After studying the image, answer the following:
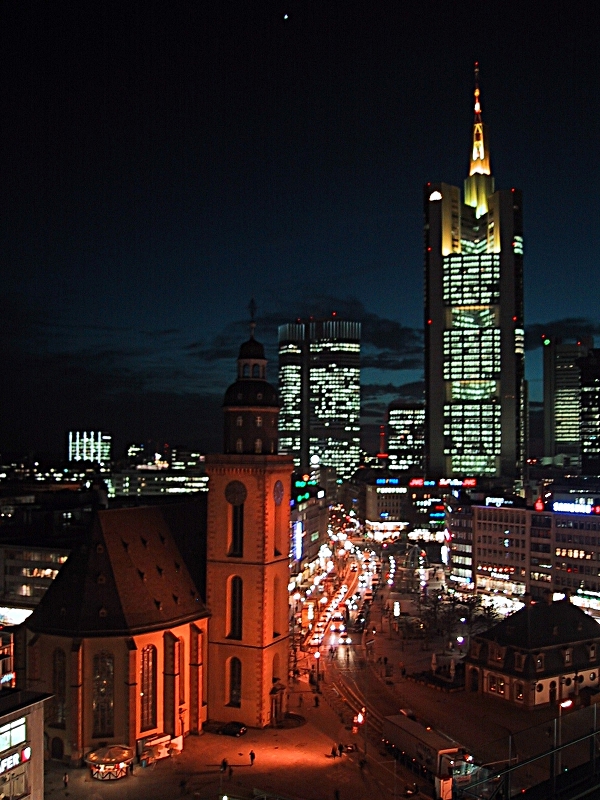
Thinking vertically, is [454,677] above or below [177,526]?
below

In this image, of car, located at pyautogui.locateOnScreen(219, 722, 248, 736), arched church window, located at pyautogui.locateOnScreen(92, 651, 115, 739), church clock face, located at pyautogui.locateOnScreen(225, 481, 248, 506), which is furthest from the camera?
church clock face, located at pyautogui.locateOnScreen(225, 481, 248, 506)

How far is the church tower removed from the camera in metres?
52.6

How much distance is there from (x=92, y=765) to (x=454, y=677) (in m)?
29.2

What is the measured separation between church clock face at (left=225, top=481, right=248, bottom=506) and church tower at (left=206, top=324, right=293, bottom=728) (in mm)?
60

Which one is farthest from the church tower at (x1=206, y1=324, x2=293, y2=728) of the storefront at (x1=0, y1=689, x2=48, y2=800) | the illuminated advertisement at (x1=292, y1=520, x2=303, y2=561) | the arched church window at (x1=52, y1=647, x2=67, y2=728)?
the illuminated advertisement at (x1=292, y1=520, x2=303, y2=561)

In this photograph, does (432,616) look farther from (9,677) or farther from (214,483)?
(9,677)

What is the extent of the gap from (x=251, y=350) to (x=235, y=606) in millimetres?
15797

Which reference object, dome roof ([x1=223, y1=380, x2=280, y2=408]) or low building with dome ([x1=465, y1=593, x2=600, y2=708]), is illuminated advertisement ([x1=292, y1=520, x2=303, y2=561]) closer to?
low building with dome ([x1=465, y1=593, x2=600, y2=708])

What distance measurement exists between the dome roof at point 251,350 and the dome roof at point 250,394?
1.66 meters

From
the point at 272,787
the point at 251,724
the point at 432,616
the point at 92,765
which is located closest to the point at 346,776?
the point at 272,787

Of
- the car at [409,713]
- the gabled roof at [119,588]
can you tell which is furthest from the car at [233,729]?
the car at [409,713]

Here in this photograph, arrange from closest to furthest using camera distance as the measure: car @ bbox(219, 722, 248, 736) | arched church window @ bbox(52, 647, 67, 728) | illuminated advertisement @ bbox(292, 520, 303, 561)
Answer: arched church window @ bbox(52, 647, 67, 728)
car @ bbox(219, 722, 248, 736)
illuminated advertisement @ bbox(292, 520, 303, 561)

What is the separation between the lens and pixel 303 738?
49.9m

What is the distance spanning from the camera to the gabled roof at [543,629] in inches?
2415
